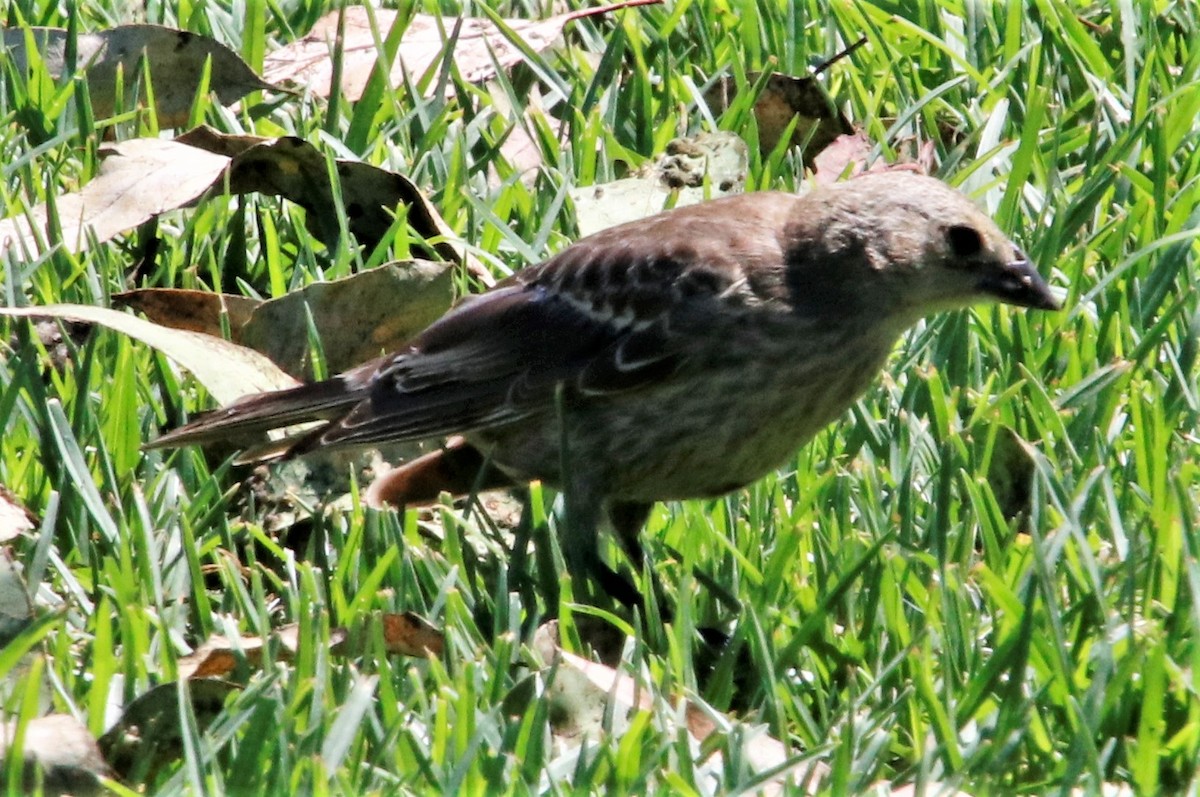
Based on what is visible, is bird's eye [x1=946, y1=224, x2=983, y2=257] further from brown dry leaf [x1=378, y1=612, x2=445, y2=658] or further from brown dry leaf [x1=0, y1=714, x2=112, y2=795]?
brown dry leaf [x1=0, y1=714, x2=112, y2=795]

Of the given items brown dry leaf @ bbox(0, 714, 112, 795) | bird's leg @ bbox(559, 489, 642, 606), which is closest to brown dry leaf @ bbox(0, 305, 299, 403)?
bird's leg @ bbox(559, 489, 642, 606)

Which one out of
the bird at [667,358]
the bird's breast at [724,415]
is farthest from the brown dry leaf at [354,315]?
the bird's breast at [724,415]

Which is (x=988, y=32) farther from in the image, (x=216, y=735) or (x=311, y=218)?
(x=216, y=735)

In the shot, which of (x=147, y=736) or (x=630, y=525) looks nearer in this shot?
(x=147, y=736)

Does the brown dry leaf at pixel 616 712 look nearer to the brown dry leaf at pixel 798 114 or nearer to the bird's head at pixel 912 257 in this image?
the bird's head at pixel 912 257

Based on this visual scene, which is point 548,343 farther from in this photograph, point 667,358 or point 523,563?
point 523,563

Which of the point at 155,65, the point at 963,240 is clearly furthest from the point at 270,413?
the point at 155,65
